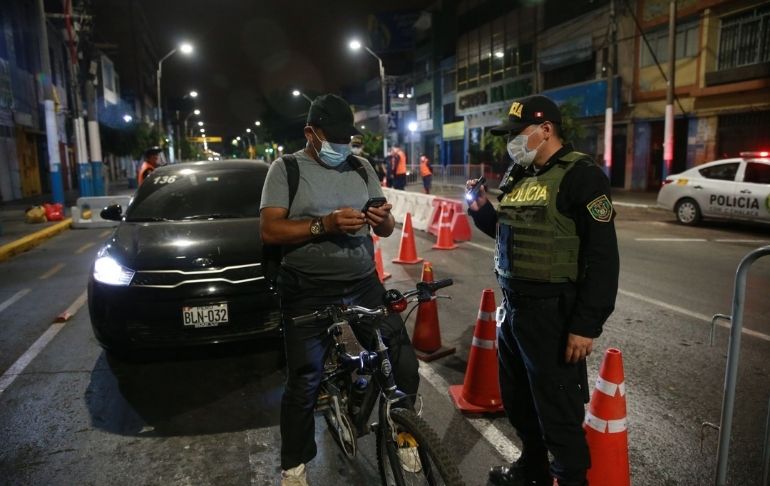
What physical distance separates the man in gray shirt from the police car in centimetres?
1172

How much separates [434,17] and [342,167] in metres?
47.5

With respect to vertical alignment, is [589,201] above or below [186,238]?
above

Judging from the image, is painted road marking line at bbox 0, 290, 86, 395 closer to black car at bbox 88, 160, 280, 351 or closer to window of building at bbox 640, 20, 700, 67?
black car at bbox 88, 160, 280, 351

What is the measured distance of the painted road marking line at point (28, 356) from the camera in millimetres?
4695

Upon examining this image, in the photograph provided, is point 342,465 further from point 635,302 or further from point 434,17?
point 434,17

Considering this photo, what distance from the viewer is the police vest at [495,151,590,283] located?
2.53 meters

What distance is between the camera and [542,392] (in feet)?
8.57

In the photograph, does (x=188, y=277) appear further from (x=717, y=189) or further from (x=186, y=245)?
(x=717, y=189)

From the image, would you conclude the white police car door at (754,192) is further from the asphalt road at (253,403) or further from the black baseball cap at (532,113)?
the black baseball cap at (532,113)

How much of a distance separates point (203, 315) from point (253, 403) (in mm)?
770

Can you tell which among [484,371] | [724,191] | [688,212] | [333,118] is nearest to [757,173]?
[724,191]

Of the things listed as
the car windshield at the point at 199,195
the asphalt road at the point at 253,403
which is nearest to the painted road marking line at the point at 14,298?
the asphalt road at the point at 253,403

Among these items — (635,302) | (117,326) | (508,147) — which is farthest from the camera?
(635,302)

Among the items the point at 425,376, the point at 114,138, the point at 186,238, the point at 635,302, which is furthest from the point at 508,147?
the point at 114,138
